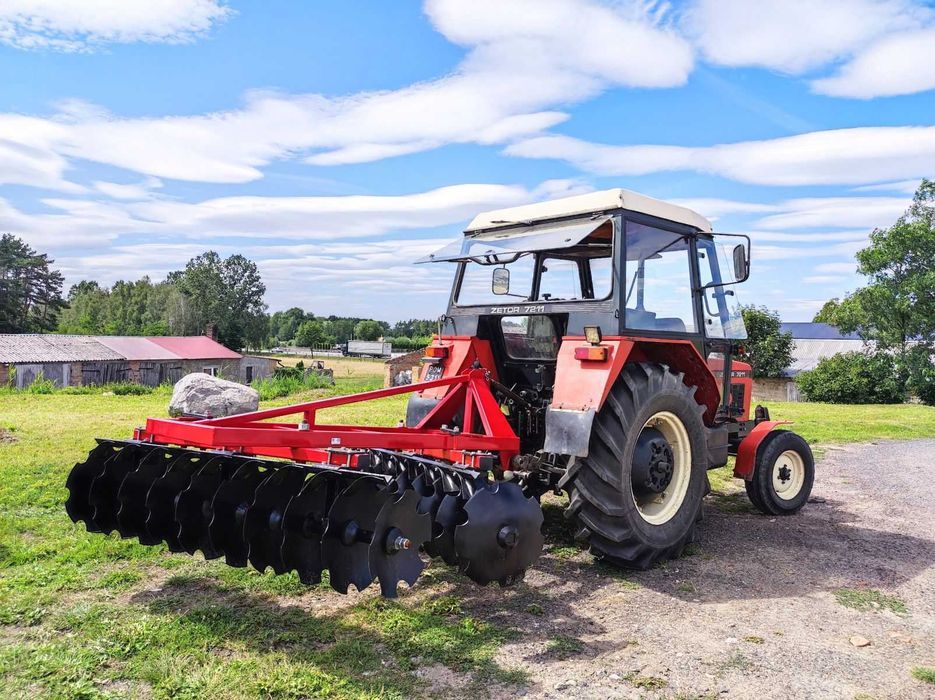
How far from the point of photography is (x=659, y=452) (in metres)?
4.90

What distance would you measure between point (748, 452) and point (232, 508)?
430 centimetres

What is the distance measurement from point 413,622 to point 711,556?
236 centimetres

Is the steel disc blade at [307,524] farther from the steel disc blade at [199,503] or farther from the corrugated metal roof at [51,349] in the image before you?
the corrugated metal roof at [51,349]

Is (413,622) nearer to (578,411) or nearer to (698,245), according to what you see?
(578,411)

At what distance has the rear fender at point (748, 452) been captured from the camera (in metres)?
6.16

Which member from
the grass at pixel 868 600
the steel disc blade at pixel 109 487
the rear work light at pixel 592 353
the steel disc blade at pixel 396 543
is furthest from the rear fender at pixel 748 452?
the steel disc blade at pixel 109 487

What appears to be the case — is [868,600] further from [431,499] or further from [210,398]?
[210,398]

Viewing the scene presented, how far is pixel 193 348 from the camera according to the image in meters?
44.4

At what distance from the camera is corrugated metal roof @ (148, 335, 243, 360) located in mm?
42750

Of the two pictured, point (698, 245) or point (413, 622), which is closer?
point (413, 622)

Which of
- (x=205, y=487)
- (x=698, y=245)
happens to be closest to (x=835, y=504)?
(x=698, y=245)

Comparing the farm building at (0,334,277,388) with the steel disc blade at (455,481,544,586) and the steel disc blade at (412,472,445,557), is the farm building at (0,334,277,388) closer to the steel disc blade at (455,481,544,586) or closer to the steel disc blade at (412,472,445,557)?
the steel disc blade at (412,472,445,557)

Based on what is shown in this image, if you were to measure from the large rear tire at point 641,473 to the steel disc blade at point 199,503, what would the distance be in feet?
6.69

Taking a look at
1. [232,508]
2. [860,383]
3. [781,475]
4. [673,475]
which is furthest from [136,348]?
[673,475]
